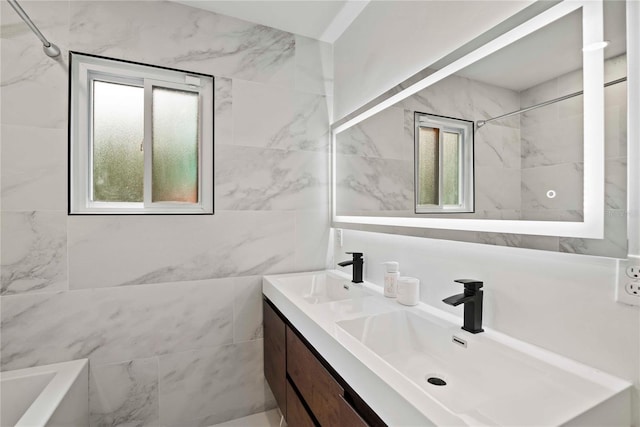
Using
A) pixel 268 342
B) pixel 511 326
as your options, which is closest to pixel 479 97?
pixel 511 326

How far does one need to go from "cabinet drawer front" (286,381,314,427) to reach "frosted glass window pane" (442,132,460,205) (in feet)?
3.47

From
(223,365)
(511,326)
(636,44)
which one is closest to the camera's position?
(636,44)

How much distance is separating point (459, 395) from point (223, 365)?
149cm

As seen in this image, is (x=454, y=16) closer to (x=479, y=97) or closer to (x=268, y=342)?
(x=479, y=97)

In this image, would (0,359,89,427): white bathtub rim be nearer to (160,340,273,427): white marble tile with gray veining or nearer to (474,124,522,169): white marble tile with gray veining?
(160,340,273,427): white marble tile with gray veining

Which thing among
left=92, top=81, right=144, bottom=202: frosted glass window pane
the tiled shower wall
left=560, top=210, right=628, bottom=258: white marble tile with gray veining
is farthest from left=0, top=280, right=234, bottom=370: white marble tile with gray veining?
left=560, top=210, right=628, bottom=258: white marble tile with gray veining

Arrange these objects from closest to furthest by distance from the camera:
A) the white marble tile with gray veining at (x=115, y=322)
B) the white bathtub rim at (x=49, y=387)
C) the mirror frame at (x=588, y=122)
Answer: the mirror frame at (x=588, y=122) → the white bathtub rim at (x=49, y=387) → the white marble tile with gray veining at (x=115, y=322)

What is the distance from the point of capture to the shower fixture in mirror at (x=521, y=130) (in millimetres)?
833

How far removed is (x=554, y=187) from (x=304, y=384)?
3.78ft

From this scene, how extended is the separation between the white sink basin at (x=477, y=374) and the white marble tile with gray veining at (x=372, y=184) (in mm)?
586

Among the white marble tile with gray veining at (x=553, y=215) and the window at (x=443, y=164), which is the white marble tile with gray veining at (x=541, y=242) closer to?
the white marble tile with gray veining at (x=553, y=215)

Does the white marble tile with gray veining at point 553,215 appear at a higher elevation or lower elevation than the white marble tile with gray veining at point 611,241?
higher

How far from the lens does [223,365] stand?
6.36 ft

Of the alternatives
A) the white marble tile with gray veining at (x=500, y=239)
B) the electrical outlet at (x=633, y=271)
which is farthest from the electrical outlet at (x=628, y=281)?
the white marble tile with gray veining at (x=500, y=239)
